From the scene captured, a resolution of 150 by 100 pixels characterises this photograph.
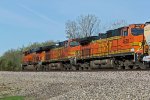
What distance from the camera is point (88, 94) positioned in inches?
513

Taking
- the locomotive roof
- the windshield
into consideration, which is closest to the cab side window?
the locomotive roof

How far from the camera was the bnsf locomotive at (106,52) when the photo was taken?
22.7 metres

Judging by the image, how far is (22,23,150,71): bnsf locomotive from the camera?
2269 centimetres

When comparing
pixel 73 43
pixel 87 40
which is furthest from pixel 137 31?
pixel 73 43

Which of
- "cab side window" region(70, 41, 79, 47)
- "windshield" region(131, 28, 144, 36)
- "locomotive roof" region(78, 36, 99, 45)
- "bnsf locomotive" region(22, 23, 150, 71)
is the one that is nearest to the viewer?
"bnsf locomotive" region(22, 23, 150, 71)

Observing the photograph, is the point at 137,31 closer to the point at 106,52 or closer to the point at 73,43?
the point at 106,52

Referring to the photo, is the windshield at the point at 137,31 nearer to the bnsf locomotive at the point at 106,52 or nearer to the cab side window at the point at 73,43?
the bnsf locomotive at the point at 106,52

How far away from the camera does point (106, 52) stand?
26750mm

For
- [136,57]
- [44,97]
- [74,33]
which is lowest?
[44,97]

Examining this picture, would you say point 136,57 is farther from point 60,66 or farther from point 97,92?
point 60,66

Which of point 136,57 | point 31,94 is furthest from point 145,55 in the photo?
point 31,94

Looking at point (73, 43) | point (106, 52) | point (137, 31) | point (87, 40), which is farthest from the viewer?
point (73, 43)

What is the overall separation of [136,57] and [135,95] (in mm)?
11178

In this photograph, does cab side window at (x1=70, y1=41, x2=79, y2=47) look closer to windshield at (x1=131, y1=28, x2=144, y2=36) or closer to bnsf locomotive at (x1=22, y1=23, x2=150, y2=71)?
bnsf locomotive at (x1=22, y1=23, x2=150, y2=71)
